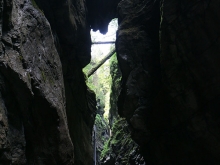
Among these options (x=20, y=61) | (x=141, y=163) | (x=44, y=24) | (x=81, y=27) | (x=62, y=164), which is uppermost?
(x=81, y=27)

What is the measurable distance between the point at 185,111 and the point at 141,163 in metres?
3.80

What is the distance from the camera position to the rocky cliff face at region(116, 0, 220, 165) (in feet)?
25.9

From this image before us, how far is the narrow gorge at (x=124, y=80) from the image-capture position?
4.54 m

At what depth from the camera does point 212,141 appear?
810 cm

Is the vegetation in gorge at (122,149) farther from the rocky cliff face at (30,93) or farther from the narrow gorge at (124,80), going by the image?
the rocky cliff face at (30,93)

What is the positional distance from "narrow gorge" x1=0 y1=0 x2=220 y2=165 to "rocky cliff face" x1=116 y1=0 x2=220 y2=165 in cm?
3

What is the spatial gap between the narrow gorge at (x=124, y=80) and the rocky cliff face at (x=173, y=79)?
0.03 meters

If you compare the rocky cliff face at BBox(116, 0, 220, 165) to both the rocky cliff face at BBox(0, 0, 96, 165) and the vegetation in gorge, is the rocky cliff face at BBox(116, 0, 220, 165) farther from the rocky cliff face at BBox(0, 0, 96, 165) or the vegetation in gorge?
the rocky cliff face at BBox(0, 0, 96, 165)

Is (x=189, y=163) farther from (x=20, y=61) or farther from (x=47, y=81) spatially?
(x=20, y=61)

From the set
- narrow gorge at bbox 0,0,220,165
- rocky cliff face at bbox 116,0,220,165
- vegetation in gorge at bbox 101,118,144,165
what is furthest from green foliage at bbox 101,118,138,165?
rocky cliff face at bbox 116,0,220,165

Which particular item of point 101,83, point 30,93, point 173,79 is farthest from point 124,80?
point 101,83

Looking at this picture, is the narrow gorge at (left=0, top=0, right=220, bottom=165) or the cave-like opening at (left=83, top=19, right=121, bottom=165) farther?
the cave-like opening at (left=83, top=19, right=121, bottom=165)

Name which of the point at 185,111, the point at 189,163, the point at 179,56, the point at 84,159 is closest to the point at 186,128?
the point at 185,111

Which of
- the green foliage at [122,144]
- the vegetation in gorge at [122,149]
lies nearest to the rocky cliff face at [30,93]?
the vegetation in gorge at [122,149]
